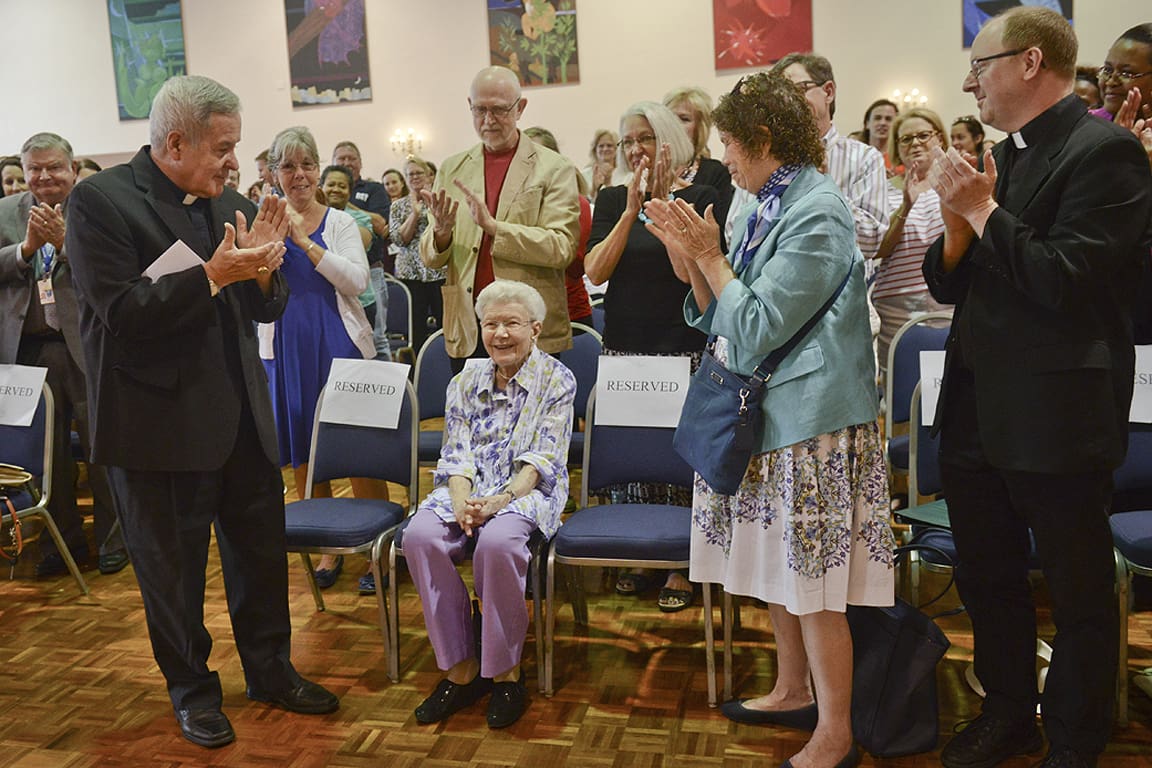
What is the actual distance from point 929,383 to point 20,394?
317 centimetres

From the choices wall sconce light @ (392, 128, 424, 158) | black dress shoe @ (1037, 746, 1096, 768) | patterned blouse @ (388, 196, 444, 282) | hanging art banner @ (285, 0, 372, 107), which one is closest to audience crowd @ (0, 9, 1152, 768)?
black dress shoe @ (1037, 746, 1096, 768)

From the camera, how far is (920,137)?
150 inches

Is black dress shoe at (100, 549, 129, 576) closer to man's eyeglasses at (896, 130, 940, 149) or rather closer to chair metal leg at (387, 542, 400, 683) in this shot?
chair metal leg at (387, 542, 400, 683)

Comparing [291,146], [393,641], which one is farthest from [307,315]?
[393,641]

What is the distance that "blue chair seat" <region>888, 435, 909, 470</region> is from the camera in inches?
122

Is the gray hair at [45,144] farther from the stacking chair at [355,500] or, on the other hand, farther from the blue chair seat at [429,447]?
the blue chair seat at [429,447]

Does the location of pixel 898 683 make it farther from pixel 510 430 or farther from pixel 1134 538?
pixel 510 430

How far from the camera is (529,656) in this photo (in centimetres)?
291

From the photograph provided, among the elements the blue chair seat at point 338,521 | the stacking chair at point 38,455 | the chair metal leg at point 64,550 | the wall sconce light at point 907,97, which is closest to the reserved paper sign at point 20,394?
the stacking chair at point 38,455

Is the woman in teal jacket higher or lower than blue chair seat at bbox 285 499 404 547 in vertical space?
higher

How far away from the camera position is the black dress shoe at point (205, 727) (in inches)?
94.7

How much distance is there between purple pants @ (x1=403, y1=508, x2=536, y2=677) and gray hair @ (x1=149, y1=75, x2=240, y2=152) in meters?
1.14

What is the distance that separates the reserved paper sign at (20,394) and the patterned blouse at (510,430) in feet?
5.61

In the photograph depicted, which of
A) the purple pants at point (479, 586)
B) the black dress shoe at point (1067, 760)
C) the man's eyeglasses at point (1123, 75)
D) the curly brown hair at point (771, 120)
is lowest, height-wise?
the black dress shoe at point (1067, 760)
